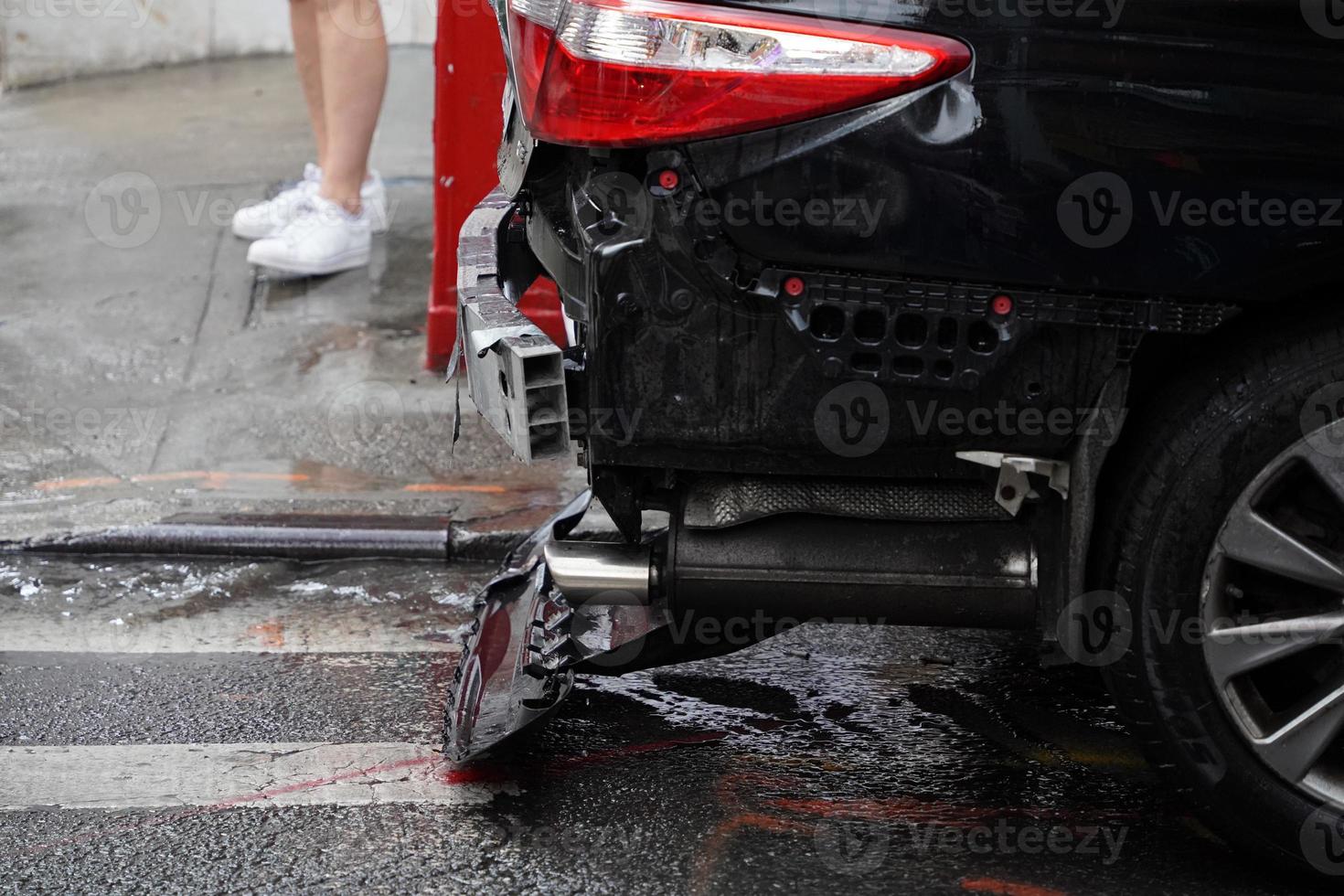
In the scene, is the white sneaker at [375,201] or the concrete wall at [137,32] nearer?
the white sneaker at [375,201]

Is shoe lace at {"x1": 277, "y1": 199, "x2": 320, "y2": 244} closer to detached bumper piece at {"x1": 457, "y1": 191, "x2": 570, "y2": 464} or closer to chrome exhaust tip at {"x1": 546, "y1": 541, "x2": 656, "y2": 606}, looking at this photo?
detached bumper piece at {"x1": 457, "y1": 191, "x2": 570, "y2": 464}

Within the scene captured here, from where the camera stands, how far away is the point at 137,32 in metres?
8.38

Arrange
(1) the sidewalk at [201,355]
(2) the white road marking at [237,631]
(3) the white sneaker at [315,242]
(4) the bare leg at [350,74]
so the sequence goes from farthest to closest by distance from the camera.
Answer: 1. (3) the white sneaker at [315,242]
2. (4) the bare leg at [350,74]
3. (1) the sidewalk at [201,355]
4. (2) the white road marking at [237,631]

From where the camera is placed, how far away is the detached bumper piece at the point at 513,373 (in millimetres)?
2354

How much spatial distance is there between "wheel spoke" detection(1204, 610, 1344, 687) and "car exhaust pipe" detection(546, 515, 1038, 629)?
31 centimetres

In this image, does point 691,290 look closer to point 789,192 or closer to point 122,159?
point 789,192

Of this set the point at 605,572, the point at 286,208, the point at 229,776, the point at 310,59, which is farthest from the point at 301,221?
the point at 605,572

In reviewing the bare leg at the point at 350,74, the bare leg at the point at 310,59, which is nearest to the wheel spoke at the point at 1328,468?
the bare leg at the point at 350,74

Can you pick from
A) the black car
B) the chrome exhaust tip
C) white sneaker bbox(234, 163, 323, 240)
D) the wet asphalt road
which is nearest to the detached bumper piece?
the black car

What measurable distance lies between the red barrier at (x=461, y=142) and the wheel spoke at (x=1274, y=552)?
2.90m

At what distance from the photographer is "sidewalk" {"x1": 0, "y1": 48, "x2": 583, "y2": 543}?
4.39 meters

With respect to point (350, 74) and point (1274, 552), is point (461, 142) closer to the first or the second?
point (350, 74)

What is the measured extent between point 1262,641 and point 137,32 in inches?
304

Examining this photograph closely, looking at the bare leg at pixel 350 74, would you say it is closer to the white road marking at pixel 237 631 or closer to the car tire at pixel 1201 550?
the white road marking at pixel 237 631
